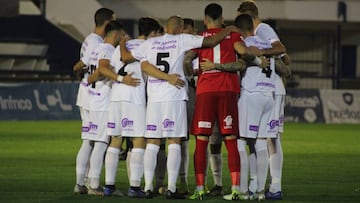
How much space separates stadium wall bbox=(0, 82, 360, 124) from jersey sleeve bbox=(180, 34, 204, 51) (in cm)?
2305

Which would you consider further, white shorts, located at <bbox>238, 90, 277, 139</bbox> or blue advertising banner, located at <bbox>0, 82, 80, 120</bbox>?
blue advertising banner, located at <bbox>0, 82, 80, 120</bbox>

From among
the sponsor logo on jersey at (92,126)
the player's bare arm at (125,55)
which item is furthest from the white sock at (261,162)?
the sponsor logo on jersey at (92,126)

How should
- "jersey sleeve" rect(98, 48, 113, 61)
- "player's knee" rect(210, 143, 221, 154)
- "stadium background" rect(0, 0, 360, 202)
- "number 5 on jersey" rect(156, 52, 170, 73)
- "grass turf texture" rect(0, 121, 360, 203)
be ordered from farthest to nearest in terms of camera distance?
"stadium background" rect(0, 0, 360, 202)
"player's knee" rect(210, 143, 221, 154)
"jersey sleeve" rect(98, 48, 113, 61)
"grass turf texture" rect(0, 121, 360, 203)
"number 5 on jersey" rect(156, 52, 170, 73)

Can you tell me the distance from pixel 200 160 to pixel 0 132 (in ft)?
54.5

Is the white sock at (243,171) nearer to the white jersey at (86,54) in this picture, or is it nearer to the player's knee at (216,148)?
the player's knee at (216,148)

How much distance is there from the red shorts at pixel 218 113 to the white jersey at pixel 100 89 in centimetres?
158

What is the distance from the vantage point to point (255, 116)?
13.5 m

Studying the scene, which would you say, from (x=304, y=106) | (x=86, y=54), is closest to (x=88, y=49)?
(x=86, y=54)

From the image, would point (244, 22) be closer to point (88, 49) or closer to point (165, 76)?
point (165, 76)

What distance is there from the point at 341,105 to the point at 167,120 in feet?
82.1

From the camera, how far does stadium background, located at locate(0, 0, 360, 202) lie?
117 feet

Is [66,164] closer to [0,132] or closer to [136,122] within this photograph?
[136,122]

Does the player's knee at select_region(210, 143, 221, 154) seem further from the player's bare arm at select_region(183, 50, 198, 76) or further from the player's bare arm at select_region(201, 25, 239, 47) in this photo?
the player's bare arm at select_region(201, 25, 239, 47)

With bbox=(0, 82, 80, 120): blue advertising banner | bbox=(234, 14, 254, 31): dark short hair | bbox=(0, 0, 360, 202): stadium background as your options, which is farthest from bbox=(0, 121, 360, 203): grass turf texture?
bbox=(0, 82, 80, 120): blue advertising banner
